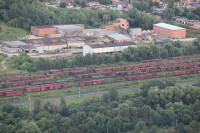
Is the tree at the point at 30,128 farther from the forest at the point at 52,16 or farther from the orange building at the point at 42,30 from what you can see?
the forest at the point at 52,16

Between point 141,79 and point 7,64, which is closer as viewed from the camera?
point 141,79

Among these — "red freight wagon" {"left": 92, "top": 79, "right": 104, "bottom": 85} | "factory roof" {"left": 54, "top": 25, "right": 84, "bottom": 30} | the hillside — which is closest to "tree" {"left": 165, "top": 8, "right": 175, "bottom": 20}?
"factory roof" {"left": 54, "top": 25, "right": 84, "bottom": 30}

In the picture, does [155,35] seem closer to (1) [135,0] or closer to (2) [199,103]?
(1) [135,0]

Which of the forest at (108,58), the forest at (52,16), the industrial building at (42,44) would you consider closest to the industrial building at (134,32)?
the forest at (52,16)

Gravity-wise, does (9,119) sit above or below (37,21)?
below

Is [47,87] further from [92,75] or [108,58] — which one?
[108,58]

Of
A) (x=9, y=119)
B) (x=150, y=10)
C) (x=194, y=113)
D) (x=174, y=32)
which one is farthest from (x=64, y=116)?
(x=150, y=10)
